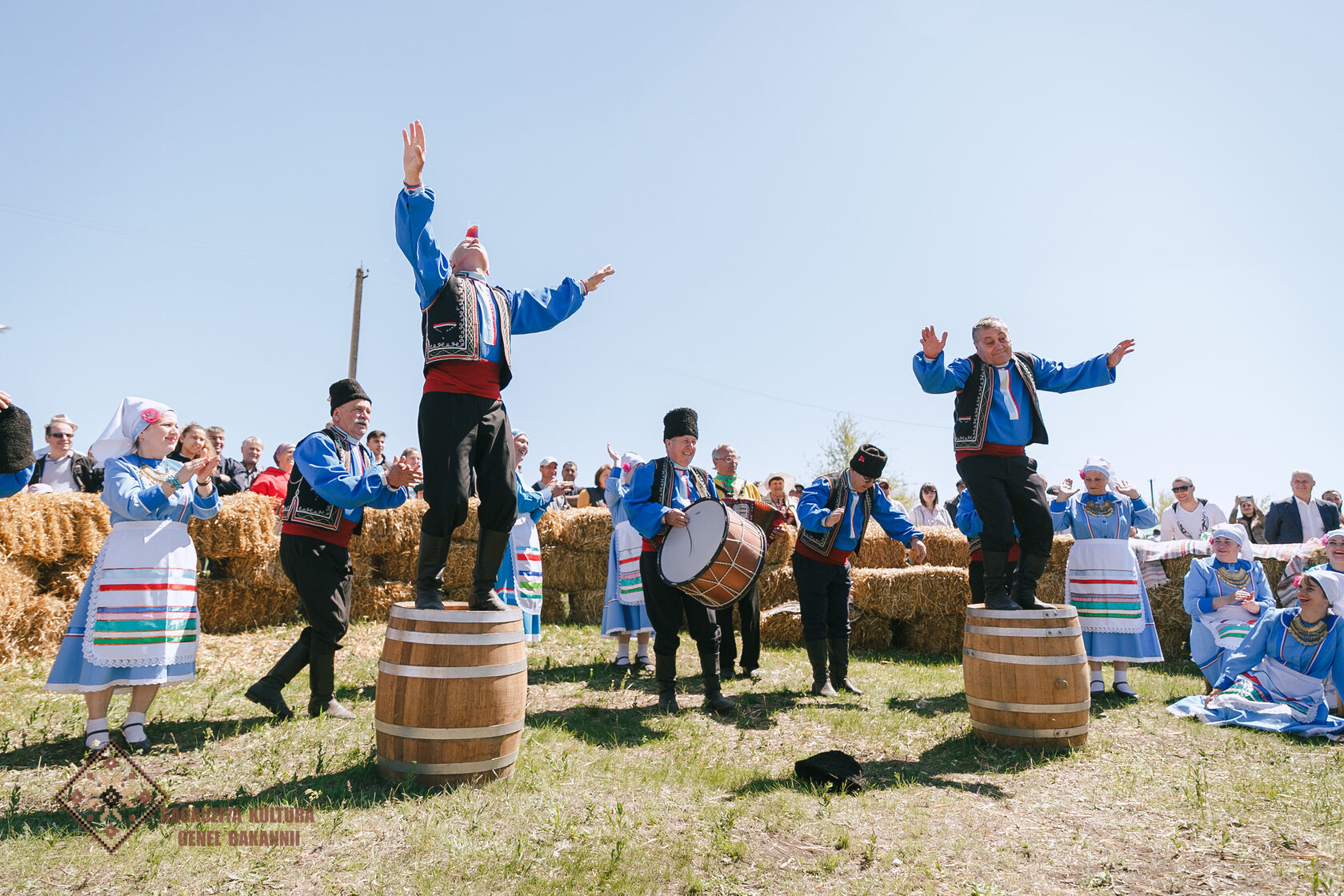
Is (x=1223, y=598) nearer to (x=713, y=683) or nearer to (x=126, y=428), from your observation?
(x=713, y=683)

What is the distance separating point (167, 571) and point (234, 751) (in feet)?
3.69

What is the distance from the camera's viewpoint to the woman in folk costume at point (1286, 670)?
20.0 feet

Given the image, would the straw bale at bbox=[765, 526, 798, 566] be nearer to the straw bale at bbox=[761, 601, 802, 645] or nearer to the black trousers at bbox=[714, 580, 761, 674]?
the straw bale at bbox=[761, 601, 802, 645]

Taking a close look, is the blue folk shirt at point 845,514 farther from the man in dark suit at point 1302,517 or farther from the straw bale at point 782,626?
the man in dark suit at point 1302,517

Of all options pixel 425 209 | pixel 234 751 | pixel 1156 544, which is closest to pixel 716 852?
pixel 234 751

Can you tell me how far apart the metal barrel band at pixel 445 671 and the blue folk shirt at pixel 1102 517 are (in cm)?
541

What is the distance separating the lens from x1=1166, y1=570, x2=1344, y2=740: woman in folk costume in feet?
20.0

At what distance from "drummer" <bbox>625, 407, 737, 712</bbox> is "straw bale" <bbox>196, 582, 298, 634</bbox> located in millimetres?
5226

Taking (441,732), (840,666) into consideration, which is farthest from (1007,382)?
(441,732)

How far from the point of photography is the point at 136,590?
473 centimetres

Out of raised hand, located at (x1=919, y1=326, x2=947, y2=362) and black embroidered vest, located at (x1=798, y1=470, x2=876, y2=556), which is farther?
black embroidered vest, located at (x1=798, y1=470, x2=876, y2=556)

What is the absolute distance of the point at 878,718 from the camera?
6.00 meters

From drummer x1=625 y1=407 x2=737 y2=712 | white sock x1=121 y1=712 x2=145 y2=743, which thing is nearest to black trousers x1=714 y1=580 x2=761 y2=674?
drummer x1=625 y1=407 x2=737 y2=712

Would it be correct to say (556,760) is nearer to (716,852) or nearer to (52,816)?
(716,852)
